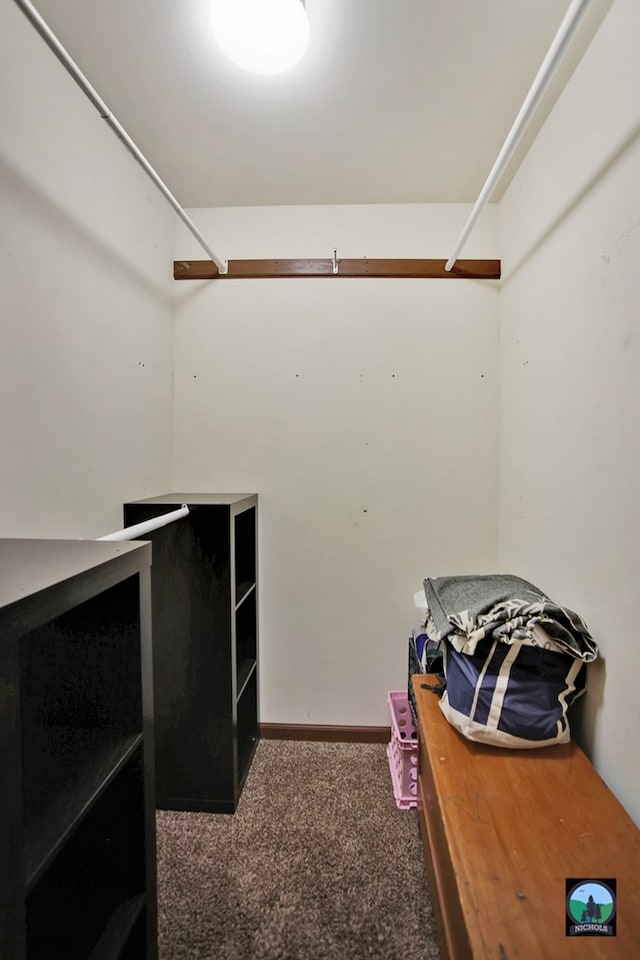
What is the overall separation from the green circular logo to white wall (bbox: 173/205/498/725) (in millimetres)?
1260

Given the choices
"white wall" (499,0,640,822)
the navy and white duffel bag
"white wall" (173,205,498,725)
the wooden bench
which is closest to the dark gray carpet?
the wooden bench

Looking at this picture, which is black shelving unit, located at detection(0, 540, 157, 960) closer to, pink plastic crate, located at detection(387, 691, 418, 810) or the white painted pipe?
the white painted pipe

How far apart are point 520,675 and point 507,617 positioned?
6.1 inches

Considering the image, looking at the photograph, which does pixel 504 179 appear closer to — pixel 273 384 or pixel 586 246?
pixel 586 246

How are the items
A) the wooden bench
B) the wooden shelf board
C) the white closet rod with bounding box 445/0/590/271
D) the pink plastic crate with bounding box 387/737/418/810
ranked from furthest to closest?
the wooden shelf board < the pink plastic crate with bounding box 387/737/418/810 < the white closet rod with bounding box 445/0/590/271 < the wooden bench

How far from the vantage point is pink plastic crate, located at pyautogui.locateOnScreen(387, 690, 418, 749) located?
1677mm

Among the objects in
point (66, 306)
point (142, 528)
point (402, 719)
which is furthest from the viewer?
point (402, 719)

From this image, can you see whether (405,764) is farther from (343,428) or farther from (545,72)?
(545,72)

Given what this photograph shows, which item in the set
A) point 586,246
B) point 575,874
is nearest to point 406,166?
point 586,246

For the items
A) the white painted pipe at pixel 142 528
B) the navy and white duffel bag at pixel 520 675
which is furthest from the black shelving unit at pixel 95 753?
the navy and white duffel bag at pixel 520 675

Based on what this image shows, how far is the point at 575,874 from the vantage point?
0.81 meters

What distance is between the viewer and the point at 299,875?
4.45ft

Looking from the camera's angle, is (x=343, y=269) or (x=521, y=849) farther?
(x=343, y=269)

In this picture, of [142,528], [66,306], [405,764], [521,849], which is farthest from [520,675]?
[66,306]
